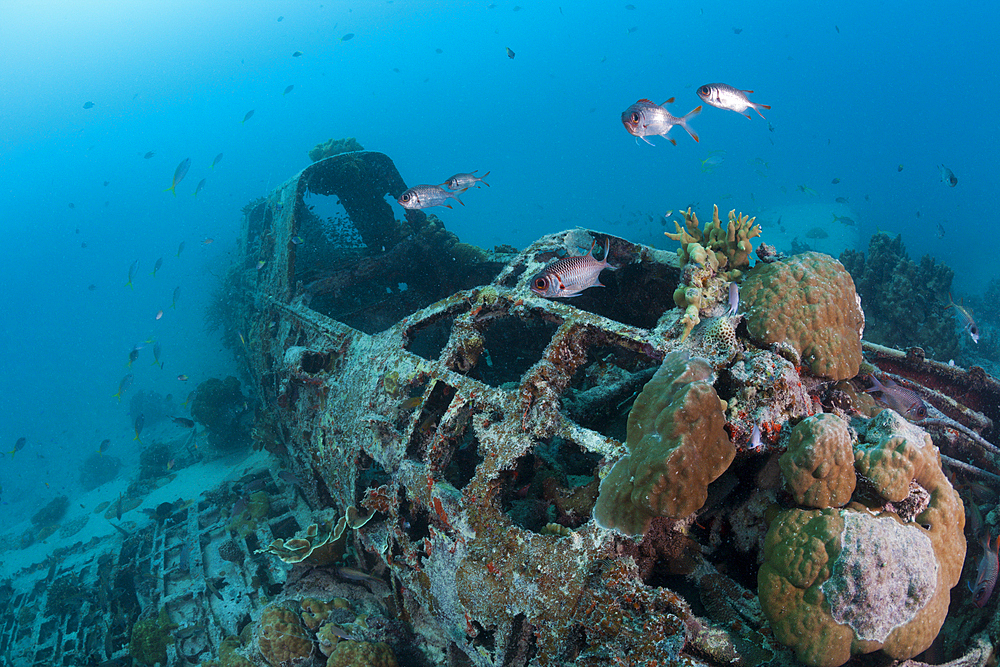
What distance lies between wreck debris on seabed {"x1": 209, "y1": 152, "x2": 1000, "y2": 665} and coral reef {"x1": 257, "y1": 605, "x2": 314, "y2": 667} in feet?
1.64

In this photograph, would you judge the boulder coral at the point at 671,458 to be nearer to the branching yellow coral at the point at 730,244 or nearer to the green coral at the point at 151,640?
the branching yellow coral at the point at 730,244

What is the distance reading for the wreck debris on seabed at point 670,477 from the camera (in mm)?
2383

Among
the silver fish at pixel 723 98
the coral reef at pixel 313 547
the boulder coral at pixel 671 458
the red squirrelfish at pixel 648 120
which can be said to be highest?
the silver fish at pixel 723 98

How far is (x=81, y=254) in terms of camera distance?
3890 inches

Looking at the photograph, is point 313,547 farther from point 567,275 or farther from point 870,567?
point 870,567

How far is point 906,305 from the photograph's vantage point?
41.2ft

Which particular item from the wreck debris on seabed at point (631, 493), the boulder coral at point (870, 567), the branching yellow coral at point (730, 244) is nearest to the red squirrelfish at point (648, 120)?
the branching yellow coral at point (730, 244)

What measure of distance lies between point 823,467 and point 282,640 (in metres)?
5.15

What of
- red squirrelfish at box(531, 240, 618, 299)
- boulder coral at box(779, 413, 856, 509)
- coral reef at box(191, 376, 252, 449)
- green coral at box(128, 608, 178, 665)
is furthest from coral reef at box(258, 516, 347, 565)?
coral reef at box(191, 376, 252, 449)

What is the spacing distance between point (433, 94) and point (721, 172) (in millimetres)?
109666

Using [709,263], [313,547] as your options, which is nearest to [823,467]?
[709,263]

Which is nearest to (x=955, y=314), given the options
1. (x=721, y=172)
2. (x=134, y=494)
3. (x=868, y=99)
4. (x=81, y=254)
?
(x=134, y=494)

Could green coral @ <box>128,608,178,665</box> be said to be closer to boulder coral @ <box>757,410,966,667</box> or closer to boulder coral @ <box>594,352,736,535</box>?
boulder coral @ <box>594,352,736,535</box>

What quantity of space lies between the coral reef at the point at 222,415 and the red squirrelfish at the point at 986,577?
16617 mm
